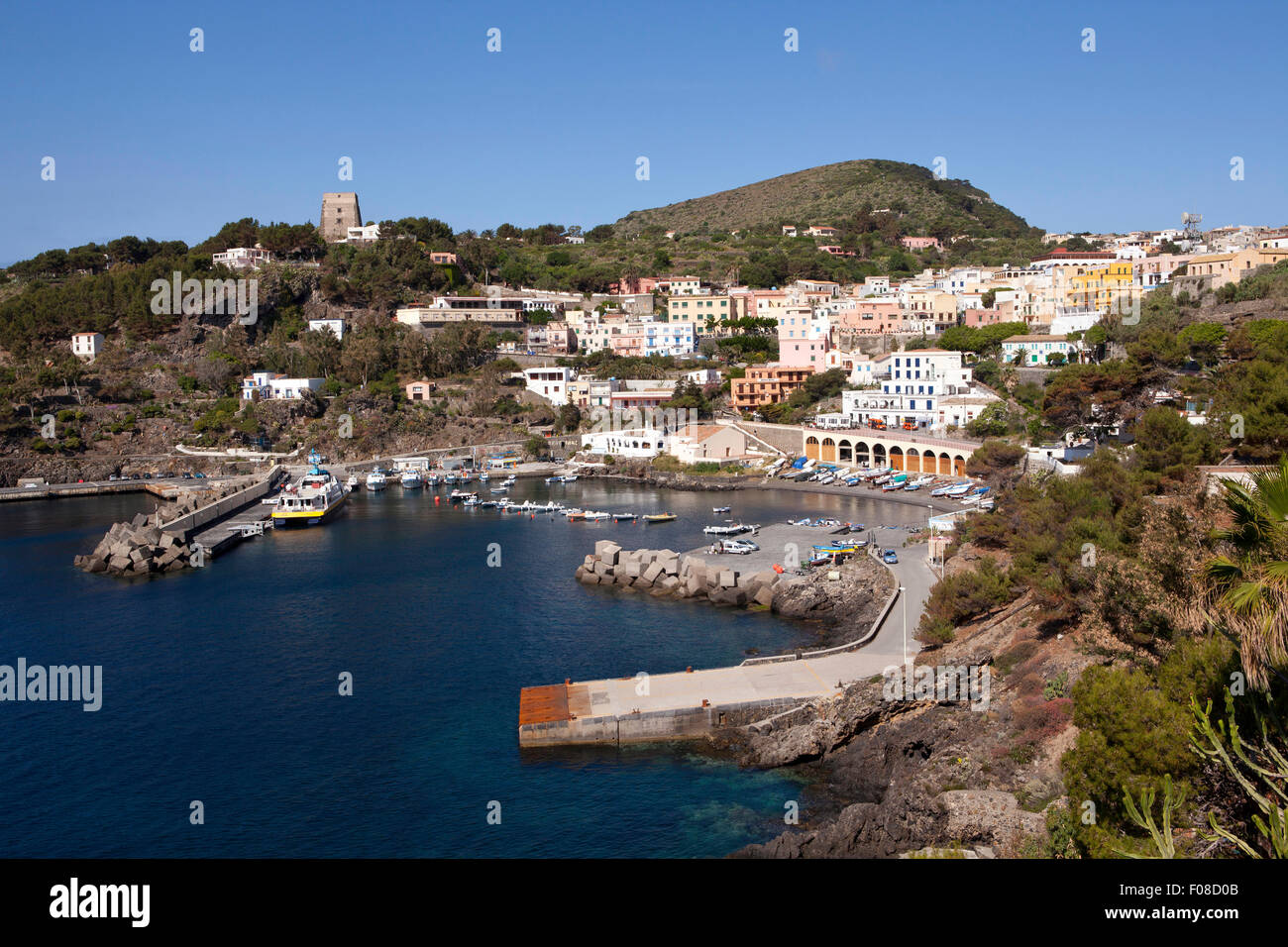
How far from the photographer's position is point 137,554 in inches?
1009

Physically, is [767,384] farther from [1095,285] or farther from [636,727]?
[636,727]

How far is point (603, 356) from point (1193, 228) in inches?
1567

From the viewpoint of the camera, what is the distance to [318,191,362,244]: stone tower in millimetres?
71188

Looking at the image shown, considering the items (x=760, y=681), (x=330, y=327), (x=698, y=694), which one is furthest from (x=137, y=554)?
(x=330, y=327)

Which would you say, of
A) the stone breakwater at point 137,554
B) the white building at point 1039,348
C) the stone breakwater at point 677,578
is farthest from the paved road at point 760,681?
the white building at point 1039,348

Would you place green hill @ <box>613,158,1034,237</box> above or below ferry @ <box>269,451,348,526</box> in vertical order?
above

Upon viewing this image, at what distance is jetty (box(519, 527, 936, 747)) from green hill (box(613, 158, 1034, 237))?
76651mm

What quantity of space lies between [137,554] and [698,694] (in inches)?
718

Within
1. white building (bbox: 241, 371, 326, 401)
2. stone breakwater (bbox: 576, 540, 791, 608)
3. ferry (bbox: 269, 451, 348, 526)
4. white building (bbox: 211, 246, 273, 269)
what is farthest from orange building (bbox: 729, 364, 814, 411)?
white building (bbox: 211, 246, 273, 269)

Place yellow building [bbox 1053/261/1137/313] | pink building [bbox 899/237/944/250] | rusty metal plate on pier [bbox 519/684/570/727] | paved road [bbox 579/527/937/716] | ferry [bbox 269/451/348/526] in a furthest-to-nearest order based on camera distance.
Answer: pink building [bbox 899/237/944/250] < yellow building [bbox 1053/261/1137/313] < ferry [bbox 269/451/348/526] < paved road [bbox 579/527/937/716] < rusty metal plate on pier [bbox 519/684/570/727]

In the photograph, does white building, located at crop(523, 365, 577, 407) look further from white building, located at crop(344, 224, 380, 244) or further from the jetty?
the jetty

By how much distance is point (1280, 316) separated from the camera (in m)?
32.5
